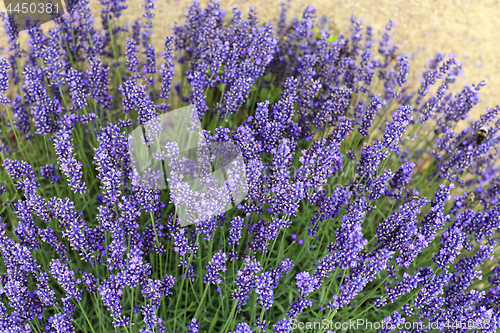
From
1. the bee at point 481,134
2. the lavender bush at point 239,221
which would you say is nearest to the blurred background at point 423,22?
the lavender bush at point 239,221

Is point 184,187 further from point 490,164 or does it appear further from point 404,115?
point 490,164

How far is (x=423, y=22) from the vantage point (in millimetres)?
7031

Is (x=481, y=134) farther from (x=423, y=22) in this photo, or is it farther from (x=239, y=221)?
(x=423, y=22)

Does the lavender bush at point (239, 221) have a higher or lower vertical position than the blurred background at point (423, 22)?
lower

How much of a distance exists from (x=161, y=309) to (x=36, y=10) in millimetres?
3860

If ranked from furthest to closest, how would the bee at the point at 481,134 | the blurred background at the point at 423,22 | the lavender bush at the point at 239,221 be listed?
the blurred background at the point at 423,22 → the bee at the point at 481,134 → the lavender bush at the point at 239,221

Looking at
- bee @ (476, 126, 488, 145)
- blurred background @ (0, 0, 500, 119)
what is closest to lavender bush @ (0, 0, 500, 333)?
bee @ (476, 126, 488, 145)

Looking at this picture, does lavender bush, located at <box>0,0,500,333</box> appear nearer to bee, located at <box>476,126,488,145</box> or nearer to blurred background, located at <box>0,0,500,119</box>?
bee, located at <box>476,126,488,145</box>

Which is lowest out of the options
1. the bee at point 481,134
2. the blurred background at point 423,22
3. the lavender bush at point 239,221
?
the lavender bush at point 239,221

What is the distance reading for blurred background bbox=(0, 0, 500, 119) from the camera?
20.3ft

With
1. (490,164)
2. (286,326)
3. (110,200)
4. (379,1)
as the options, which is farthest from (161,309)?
(379,1)

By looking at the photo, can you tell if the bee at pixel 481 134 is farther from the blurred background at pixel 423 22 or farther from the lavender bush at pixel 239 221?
the blurred background at pixel 423 22

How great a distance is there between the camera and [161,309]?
3068 millimetres

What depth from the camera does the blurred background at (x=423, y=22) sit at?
619cm
